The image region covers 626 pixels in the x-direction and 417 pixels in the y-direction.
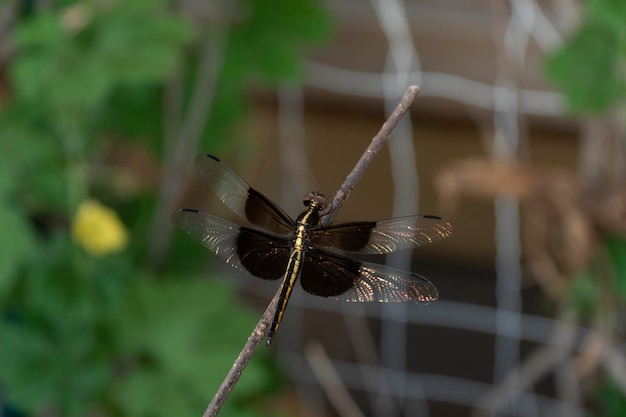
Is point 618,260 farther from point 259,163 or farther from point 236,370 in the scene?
point 236,370

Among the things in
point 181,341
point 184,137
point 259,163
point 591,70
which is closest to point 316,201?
point 591,70

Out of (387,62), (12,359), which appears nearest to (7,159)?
(12,359)

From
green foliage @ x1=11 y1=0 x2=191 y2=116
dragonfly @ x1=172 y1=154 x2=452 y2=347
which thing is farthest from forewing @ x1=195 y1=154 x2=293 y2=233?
green foliage @ x1=11 y1=0 x2=191 y2=116

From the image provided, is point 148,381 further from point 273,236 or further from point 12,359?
point 273,236

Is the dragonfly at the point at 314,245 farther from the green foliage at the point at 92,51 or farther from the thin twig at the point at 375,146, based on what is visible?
the green foliage at the point at 92,51

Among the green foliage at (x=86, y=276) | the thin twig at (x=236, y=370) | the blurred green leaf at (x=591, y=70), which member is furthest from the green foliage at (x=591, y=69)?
the thin twig at (x=236, y=370)

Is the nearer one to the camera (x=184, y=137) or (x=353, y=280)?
(x=353, y=280)
